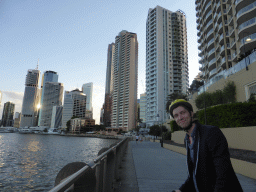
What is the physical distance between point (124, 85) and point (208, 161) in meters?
162

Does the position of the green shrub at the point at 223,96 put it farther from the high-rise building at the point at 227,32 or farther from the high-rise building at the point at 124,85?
the high-rise building at the point at 124,85

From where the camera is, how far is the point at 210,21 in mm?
51969

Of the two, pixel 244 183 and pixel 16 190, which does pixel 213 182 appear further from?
pixel 16 190

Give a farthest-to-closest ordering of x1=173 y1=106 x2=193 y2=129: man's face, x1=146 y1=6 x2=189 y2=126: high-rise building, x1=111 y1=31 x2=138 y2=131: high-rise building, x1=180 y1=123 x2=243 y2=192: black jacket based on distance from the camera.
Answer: x1=111 y1=31 x2=138 y2=131: high-rise building < x1=146 y1=6 x2=189 y2=126: high-rise building < x1=173 y1=106 x2=193 y2=129: man's face < x1=180 y1=123 x2=243 y2=192: black jacket

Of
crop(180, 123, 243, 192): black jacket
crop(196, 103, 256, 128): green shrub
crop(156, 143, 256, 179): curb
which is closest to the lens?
crop(180, 123, 243, 192): black jacket

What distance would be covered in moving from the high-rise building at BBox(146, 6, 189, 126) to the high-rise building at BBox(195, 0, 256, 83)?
4354 cm

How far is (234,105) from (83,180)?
16205 millimetres

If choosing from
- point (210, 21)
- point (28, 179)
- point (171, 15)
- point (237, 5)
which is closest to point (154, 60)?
point (171, 15)

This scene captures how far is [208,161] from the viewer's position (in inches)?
60.5

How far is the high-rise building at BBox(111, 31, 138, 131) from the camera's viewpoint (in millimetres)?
153750

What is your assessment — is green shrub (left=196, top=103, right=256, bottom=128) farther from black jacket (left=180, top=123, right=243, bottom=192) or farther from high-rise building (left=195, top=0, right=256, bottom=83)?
black jacket (left=180, top=123, right=243, bottom=192)

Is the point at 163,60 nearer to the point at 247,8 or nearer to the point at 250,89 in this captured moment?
the point at 247,8

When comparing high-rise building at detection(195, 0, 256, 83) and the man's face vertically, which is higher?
high-rise building at detection(195, 0, 256, 83)

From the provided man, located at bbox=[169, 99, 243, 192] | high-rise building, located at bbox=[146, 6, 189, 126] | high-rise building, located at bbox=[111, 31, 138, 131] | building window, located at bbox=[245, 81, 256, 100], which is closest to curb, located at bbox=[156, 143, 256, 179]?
man, located at bbox=[169, 99, 243, 192]
